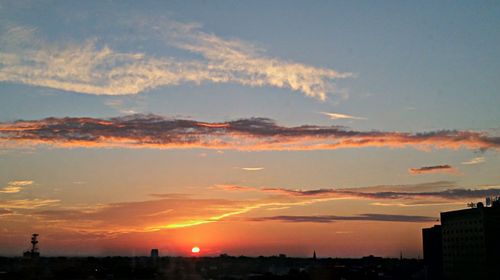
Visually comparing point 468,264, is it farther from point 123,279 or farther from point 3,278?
point 3,278

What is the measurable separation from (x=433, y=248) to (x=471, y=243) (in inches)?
1110

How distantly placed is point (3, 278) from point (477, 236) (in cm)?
11955

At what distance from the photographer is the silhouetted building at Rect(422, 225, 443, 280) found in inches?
7008

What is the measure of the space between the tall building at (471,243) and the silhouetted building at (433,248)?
84cm

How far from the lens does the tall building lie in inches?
5856

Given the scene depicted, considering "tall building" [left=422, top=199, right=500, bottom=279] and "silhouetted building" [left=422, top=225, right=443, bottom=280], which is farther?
"silhouetted building" [left=422, top=225, right=443, bottom=280]

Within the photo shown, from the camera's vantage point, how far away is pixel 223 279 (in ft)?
378

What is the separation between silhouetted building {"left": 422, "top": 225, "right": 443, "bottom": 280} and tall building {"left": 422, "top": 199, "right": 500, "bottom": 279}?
33.2 inches

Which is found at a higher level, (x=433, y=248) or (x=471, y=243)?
(x=471, y=243)

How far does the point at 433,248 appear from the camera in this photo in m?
183

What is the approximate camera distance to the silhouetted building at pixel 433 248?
584ft

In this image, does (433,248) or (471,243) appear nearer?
(471,243)

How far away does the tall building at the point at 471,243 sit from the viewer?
148750mm

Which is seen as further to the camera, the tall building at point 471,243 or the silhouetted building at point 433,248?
the silhouetted building at point 433,248
